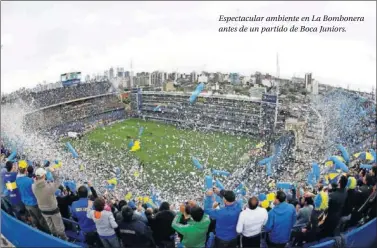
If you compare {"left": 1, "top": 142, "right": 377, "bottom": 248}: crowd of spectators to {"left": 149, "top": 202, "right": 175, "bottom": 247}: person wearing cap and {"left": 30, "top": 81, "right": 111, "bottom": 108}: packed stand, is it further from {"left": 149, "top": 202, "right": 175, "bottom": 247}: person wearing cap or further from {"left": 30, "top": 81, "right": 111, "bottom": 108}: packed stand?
{"left": 30, "top": 81, "right": 111, "bottom": 108}: packed stand

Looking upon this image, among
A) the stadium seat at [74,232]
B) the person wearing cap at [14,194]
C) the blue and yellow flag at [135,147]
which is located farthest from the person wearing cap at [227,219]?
the blue and yellow flag at [135,147]

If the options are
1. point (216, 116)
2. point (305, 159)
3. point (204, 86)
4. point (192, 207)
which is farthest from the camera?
point (204, 86)

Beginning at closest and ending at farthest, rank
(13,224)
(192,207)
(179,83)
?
(192,207) → (13,224) → (179,83)

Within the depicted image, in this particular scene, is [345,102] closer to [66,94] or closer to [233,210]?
[66,94]

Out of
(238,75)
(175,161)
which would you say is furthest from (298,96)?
(175,161)

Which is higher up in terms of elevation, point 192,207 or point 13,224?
point 192,207

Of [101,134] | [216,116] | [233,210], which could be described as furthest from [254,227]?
[216,116]

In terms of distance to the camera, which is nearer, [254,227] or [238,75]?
[254,227]
